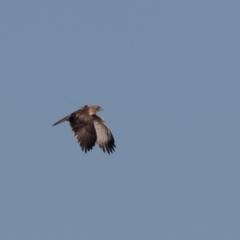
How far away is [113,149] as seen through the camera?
42219mm

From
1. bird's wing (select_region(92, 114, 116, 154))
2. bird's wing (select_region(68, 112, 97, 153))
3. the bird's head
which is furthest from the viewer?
bird's wing (select_region(92, 114, 116, 154))

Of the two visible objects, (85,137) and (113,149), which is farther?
(113,149)

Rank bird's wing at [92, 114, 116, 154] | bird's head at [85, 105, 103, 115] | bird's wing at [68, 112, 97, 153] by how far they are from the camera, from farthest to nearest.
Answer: bird's wing at [92, 114, 116, 154]
bird's head at [85, 105, 103, 115]
bird's wing at [68, 112, 97, 153]

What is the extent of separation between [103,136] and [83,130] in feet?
9.08

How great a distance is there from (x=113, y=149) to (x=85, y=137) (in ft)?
10.8

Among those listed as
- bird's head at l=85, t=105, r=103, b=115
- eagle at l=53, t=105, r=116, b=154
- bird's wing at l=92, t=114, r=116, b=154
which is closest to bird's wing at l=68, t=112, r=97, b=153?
eagle at l=53, t=105, r=116, b=154

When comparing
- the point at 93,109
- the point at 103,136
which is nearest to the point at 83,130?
the point at 93,109

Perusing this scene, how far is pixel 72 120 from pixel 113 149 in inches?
126

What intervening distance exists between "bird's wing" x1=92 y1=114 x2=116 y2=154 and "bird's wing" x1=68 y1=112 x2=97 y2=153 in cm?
150

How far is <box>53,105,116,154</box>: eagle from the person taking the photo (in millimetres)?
39062

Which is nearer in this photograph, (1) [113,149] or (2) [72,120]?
(2) [72,120]

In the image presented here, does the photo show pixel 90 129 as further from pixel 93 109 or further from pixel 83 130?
pixel 93 109

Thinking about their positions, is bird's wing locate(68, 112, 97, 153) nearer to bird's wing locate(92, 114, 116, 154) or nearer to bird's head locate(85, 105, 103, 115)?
bird's head locate(85, 105, 103, 115)

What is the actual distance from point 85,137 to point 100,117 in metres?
2.33
